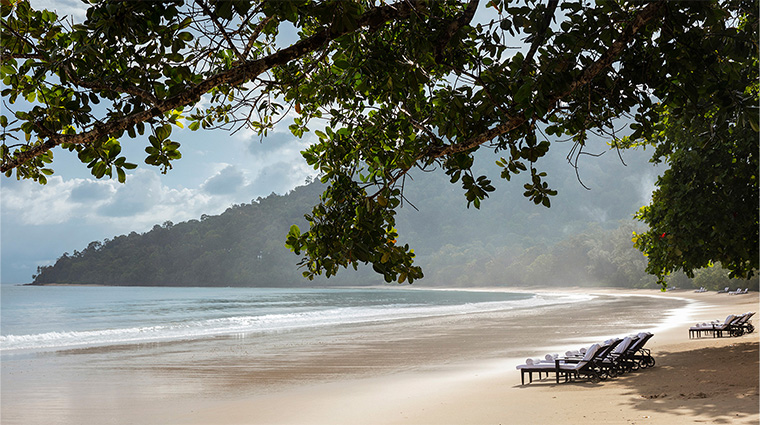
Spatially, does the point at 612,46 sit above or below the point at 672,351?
above

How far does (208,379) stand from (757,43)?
12.5 metres

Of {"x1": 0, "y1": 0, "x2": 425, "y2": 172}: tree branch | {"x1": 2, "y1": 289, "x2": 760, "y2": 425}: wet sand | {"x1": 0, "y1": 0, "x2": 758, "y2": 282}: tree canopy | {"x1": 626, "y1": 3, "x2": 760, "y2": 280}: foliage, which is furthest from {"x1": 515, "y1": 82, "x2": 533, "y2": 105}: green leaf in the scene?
{"x1": 626, "y1": 3, "x2": 760, "y2": 280}: foliage

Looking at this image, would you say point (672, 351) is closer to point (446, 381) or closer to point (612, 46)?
point (446, 381)

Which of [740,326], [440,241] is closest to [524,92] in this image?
[740,326]

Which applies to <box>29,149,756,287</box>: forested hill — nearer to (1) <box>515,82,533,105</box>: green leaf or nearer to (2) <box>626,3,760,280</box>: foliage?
(2) <box>626,3,760,280</box>: foliage

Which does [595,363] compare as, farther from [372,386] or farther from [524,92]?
[524,92]

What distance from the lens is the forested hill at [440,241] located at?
386 ft


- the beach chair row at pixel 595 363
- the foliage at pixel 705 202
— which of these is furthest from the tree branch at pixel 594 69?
the beach chair row at pixel 595 363

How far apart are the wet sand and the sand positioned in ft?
0.07

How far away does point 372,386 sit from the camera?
1190 cm

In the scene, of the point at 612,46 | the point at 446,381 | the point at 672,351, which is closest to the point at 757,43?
the point at 612,46

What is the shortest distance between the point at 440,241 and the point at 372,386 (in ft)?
487

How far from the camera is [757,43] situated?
142 inches

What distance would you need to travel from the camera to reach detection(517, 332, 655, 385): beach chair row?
10227 mm
